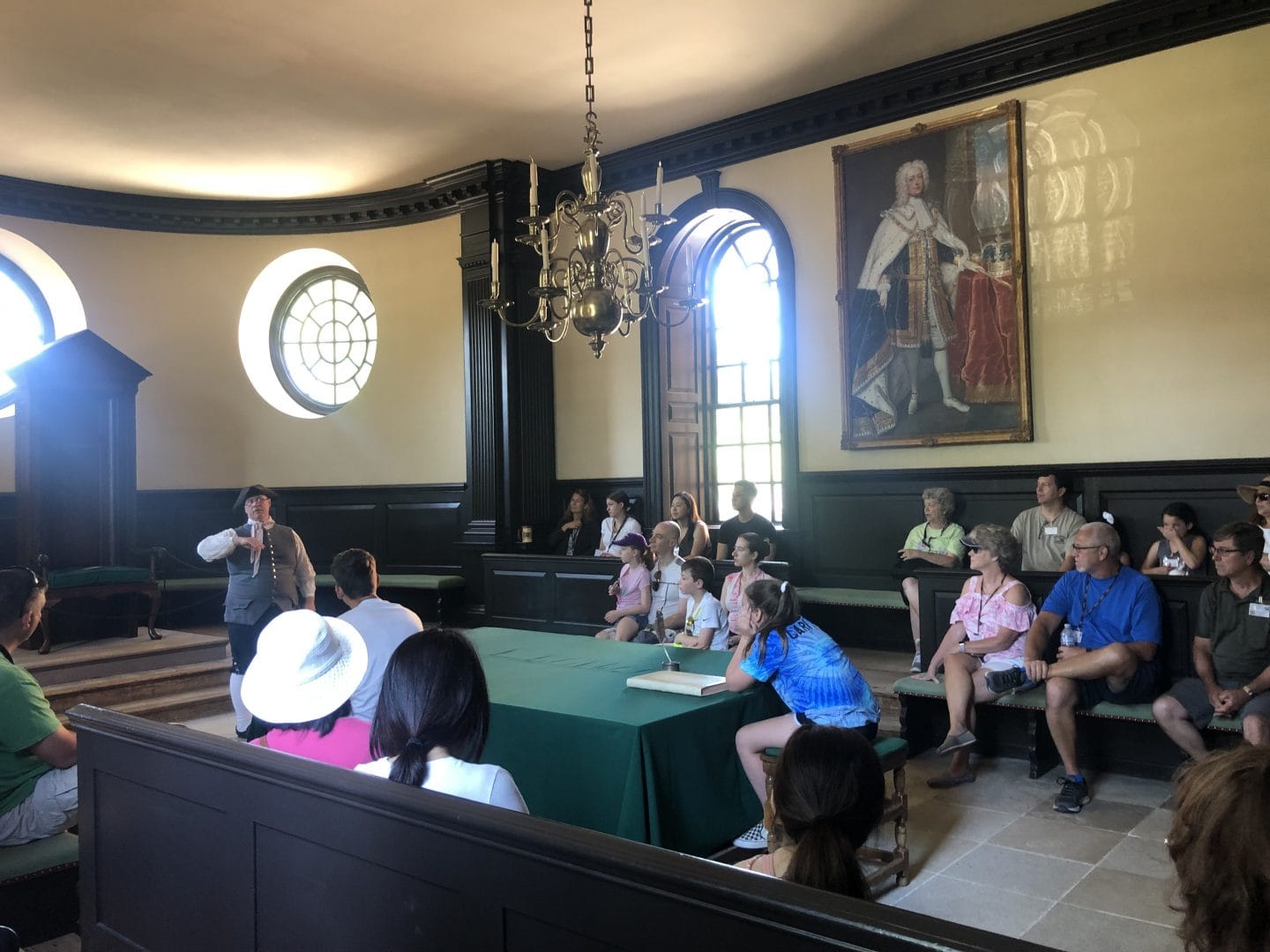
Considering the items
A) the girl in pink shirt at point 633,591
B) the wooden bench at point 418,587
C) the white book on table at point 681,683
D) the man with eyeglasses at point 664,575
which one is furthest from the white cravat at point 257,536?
the wooden bench at point 418,587

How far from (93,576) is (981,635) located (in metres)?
5.99

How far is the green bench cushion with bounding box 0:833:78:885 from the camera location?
9.67 ft

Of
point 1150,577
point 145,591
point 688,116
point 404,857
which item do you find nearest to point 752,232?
point 688,116

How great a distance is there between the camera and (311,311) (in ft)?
35.8

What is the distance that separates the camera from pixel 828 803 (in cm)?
194

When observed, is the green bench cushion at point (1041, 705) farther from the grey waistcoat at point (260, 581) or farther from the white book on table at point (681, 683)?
the grey waistcoat at point (260, 581)

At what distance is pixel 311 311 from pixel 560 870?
1033 cm

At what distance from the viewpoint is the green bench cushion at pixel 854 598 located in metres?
6.91

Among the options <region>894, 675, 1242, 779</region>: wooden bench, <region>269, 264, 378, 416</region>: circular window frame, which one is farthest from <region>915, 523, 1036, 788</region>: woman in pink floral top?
<region>269, 264, 378, 416</region>: circular window frame

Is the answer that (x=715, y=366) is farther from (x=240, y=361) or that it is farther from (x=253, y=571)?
(x=240, y=361)

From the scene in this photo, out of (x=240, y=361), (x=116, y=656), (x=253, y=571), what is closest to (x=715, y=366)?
(x=253, y=571)

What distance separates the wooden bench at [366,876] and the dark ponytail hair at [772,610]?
6.86 feet

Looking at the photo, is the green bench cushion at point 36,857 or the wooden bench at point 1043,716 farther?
the wooden bench at point 1043,716

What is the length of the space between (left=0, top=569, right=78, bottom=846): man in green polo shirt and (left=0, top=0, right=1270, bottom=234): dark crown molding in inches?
259
